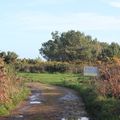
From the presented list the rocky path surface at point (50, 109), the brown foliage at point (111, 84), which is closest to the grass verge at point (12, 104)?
the rocky path surface at point (50, 109)

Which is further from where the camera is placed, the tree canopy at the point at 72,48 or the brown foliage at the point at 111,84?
the tree canopy at the point at 72,48

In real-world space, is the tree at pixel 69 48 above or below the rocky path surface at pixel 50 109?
above

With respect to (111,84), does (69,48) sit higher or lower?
higher

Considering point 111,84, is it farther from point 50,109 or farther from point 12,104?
point 12,104

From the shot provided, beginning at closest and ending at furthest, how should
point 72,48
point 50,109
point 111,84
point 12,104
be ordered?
point 50,109 → point 111,84 → point 12,104 → point 72,48

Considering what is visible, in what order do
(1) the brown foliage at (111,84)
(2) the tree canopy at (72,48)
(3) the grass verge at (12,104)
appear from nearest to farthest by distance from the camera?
(3) the grass verge at (12,104)
(1) the brown foliage at (111,84)
(2) the tree canopy at (72,48)

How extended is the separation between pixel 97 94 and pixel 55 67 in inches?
1735

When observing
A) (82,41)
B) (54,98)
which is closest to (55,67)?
(82,41)

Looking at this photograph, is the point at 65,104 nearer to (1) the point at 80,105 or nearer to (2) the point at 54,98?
(1) the point at 80,105

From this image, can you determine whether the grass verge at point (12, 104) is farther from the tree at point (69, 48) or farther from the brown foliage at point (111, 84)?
the tree at point (69, 48)

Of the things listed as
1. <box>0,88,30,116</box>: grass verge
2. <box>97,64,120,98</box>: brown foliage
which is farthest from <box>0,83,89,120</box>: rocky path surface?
<box>97,64,120,98</box>: brown foliage

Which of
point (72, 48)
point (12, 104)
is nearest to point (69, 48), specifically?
point (72, 48)

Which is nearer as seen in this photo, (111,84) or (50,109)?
(50,109)

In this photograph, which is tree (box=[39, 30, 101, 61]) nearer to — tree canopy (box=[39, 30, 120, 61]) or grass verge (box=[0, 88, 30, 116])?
tree canopy (box=[39, 30, 120, 61])
